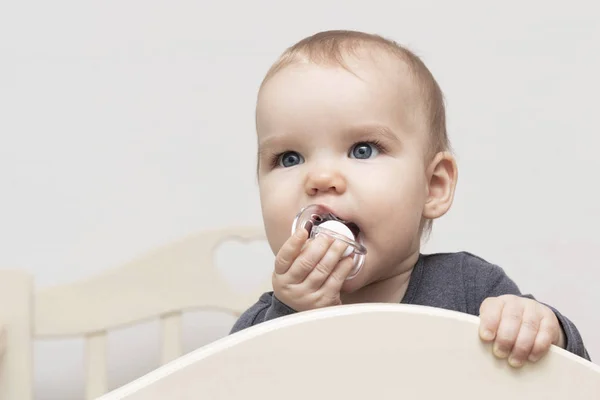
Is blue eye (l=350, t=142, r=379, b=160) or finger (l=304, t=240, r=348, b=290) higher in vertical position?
blue eye (l=350, t=142, r=379, b=160)

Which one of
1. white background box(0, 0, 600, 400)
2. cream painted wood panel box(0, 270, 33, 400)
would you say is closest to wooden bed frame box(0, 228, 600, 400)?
cream painted wood panel box(0, 270, 33, 400)

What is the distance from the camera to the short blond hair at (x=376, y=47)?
829mm

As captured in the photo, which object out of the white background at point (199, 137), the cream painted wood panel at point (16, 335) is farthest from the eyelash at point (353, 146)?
the white background at point (199, 137)

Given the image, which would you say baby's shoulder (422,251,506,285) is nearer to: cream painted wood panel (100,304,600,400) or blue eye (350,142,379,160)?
blue eye (350,142,379,160)

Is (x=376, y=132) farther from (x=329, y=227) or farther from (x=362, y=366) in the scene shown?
(x=362, y=366)

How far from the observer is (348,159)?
2.56 feet

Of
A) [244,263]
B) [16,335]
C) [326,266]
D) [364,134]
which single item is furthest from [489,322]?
[244,263]

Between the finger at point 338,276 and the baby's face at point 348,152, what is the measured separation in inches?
2.4

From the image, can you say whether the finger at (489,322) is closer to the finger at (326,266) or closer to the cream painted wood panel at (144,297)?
the finger at (326,266)

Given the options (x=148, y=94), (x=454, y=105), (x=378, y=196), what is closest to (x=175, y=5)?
(x=148, y=94)

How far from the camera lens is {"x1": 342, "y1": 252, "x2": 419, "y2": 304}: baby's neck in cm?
91

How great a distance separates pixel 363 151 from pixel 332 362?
1.01ft

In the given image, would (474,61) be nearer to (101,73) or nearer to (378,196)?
(101,73)

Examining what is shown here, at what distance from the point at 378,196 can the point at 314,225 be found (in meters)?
0.08
